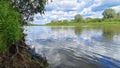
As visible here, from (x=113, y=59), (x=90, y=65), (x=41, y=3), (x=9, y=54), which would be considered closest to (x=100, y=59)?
(x=113, y=59)

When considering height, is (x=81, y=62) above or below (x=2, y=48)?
below

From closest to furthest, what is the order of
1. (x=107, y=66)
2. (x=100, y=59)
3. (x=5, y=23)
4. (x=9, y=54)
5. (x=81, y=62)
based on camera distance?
(x=5, y=23) → (x=9, y=54) → (x=107, y=66) → (x=81, y=62) → (x=100, y=59)

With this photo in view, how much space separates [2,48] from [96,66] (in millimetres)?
8195

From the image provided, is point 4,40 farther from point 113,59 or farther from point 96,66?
point 113,59

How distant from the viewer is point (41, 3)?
20328 millimetres

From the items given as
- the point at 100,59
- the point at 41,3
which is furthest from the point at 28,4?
the point at 100,59

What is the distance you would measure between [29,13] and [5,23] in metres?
8.07

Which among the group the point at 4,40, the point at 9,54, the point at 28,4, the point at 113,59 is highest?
the point at 28,4

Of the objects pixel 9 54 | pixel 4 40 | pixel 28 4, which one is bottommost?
pixel 9 54

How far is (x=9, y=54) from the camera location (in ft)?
47.6

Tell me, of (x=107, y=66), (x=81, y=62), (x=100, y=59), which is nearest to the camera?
(x=107, y=66)

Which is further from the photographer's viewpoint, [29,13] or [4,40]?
[29,13]

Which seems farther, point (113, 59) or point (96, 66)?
point (113, 59)

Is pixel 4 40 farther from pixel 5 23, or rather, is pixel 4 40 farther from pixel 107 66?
pixel 107 66
